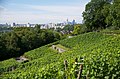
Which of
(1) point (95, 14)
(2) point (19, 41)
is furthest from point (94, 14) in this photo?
(2) point (19, 41)

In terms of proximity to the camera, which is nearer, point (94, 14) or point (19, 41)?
point (94, 14)

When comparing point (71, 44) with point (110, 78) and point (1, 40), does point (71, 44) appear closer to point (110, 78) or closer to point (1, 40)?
point (1, 40)

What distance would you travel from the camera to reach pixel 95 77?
783 centimetres

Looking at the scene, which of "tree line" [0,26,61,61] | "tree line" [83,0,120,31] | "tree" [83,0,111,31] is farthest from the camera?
"tree" [83,0,111,31]

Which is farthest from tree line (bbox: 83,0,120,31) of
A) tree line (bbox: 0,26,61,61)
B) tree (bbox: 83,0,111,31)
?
tree line (bbox: 0,26,61,61)

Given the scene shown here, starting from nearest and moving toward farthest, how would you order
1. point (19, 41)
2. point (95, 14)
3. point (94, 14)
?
point (95, 14) → point (94, 14) → point (19, 41)

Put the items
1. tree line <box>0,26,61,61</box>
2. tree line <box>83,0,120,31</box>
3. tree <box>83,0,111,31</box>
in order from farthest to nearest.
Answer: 1. tree <box>83,0,111,31</box>
2. tree line <box>83,0,120,31</box>
3. tree line <box>0,26,61,61</box>

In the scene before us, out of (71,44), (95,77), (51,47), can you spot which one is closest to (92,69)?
(95,77)

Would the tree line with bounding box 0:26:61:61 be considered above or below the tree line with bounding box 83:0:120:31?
below

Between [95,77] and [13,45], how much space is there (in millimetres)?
56146

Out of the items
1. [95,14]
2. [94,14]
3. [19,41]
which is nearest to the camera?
[95,14]

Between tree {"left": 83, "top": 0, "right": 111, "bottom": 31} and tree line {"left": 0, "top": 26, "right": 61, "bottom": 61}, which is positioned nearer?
tree line {"left": 0, "top": 26, "right": 61, "bottom": 61}

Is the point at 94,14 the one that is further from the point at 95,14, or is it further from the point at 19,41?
the point at 19,41

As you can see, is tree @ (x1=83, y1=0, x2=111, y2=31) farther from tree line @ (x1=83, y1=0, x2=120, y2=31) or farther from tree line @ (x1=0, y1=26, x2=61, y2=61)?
tree line @ (x1=0, y1=26, x2=61, y2=61)
